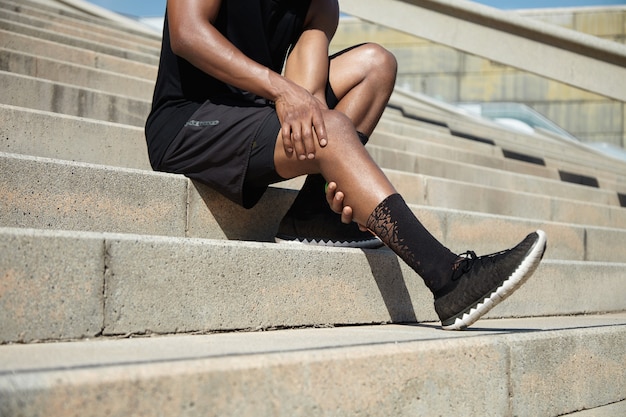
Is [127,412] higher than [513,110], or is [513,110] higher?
[127,412]

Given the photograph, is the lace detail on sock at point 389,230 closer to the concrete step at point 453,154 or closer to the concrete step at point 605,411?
the concrete step at point 605,411

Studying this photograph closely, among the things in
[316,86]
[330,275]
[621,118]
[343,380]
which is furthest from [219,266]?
[621,118]

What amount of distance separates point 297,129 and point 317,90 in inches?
19.7

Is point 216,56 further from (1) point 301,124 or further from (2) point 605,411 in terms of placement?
(2) point 605,411

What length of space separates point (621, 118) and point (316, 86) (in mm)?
10922

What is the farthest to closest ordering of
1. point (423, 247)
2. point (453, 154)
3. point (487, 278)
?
point (453, 154), point (423, 247), point (487, 278)

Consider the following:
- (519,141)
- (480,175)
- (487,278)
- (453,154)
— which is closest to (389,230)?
(487,278)

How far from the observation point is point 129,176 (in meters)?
2.46

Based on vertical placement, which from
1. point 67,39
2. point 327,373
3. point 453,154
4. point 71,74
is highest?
point 327,373

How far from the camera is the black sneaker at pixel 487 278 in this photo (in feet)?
7.12

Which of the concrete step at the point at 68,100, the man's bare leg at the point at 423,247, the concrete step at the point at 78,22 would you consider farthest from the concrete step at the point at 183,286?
the concrete step at the point at 78,22

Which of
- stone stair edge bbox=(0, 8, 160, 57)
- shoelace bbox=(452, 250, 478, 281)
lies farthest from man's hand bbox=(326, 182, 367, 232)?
stone stair edge bbox=(0, 8, 160, 57)

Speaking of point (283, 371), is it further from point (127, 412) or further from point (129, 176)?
point (129, 176)

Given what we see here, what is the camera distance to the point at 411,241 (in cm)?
232
